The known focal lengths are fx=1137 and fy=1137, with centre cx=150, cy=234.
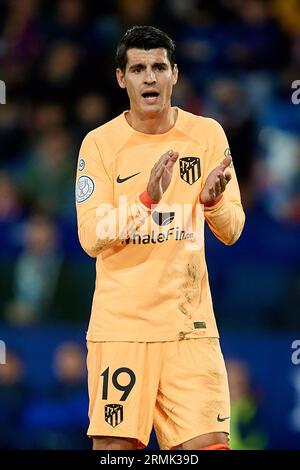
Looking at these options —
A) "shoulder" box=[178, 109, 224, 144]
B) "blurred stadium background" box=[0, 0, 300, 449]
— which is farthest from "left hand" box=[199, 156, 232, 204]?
"blurred stadium background" box=[0, 0, 300, 449]

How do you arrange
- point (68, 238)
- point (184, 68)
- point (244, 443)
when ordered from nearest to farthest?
point (244, 443), point (68, 238), point (184, 68)

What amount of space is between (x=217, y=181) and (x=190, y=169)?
26 cm

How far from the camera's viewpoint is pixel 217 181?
4.27 m

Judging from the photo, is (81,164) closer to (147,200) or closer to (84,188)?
(84,188)

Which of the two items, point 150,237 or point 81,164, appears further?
point 81,164

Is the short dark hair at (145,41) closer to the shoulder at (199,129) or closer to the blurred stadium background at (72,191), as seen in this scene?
the shoulder at (199,129)

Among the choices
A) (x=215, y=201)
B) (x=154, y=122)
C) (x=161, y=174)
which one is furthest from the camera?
(x=154, y=122)

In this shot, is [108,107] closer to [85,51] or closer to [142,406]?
[85,51]

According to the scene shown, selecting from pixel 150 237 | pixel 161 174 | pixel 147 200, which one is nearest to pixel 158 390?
pixel 150 237

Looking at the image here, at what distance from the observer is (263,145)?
8.25m

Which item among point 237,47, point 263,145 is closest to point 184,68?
point 237,47

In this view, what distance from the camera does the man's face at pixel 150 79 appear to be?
448 cm

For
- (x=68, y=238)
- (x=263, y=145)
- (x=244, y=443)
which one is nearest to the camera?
(x=244, y=443)
